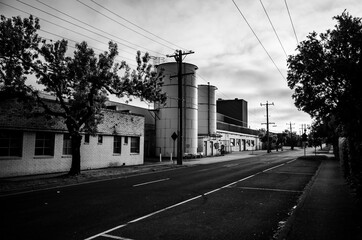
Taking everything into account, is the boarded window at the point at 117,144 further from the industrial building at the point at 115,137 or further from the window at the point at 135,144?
the window at the point at 135,144

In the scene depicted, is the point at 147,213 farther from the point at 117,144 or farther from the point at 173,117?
the point at 173,117

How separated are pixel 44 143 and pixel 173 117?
20066 mm

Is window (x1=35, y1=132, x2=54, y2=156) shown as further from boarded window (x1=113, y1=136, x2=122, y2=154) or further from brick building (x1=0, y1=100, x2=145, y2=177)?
boarded window (x1=113, y1=136, x2=122, y2=154)

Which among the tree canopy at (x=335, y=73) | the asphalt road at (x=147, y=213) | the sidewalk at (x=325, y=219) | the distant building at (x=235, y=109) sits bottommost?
the asphalt road at (x=147, y=213)

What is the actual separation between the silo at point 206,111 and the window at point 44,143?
30651 mm

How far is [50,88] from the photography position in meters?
15.7

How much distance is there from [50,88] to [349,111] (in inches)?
628

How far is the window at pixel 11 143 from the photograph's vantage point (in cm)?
1596

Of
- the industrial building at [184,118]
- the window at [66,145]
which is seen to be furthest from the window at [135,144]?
the window at [66,145]

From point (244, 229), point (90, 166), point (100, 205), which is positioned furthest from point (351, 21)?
point (90, 166)

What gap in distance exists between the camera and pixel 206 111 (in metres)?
48.0

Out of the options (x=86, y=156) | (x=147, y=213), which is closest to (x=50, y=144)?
(x=86, y=156)

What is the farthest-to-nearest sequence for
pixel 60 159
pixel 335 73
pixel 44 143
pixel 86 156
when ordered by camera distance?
pixel 86 156
pixel 60 159
pixel 44 143
pixel 335 73

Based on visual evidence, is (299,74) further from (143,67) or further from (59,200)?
(59,200)
